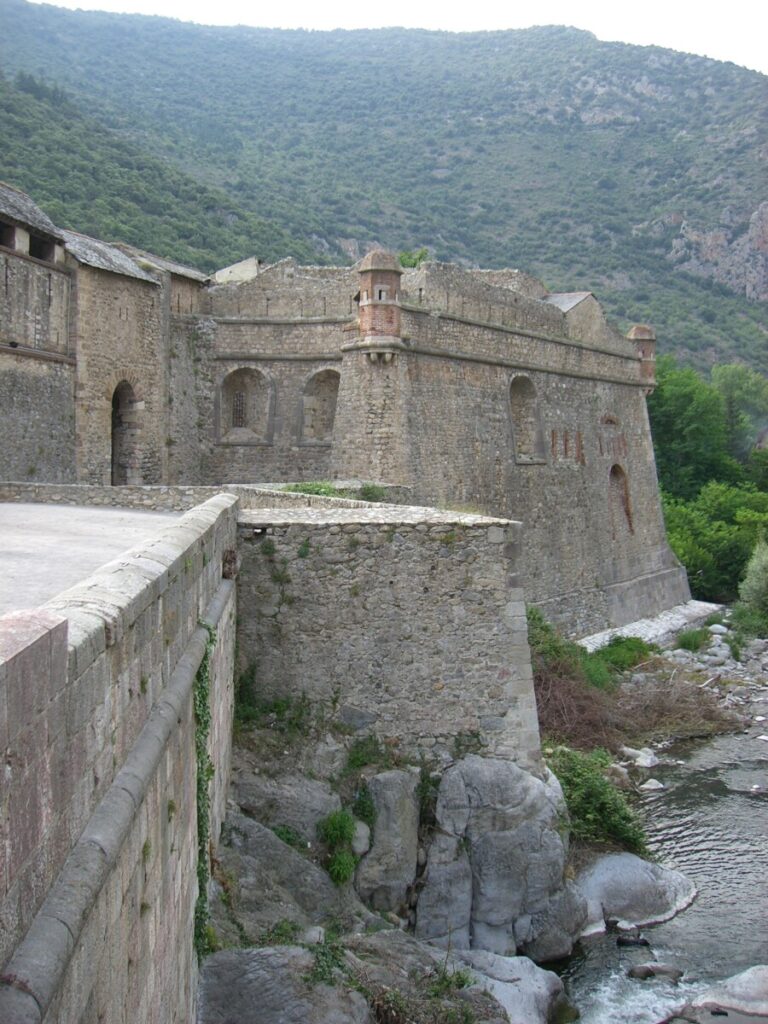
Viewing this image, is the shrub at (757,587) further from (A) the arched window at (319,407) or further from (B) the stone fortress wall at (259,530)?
(A) the arched window at (319,407)

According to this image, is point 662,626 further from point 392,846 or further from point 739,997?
point 392,846

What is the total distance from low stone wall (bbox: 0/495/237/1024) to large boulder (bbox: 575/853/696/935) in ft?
23.6

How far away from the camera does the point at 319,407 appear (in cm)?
2402

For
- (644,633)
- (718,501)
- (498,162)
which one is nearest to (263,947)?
(644,633)

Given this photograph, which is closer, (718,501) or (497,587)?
(497,587)

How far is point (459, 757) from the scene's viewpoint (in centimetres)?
1027

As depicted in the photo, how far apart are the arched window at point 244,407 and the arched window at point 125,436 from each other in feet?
8.07

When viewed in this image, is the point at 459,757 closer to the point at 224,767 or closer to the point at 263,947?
the point at 224,767

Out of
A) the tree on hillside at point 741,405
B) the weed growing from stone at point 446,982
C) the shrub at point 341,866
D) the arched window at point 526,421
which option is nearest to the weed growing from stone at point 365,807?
the shrub at point 341,866

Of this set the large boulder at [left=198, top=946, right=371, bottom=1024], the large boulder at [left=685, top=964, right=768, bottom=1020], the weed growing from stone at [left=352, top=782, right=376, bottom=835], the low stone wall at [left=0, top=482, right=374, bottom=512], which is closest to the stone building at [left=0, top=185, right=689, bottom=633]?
the low stone wall at [left=0, top=482, right=374, bottom=512]

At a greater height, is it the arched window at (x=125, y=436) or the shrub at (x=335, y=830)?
the arched window at (x=125, y=436)

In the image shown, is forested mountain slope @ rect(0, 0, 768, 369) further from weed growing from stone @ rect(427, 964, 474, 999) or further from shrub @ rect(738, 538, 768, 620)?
weed growing from stone @ rect(427, 964, 474, 999)

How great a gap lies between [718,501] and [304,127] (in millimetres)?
67171

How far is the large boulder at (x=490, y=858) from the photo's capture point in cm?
1001
